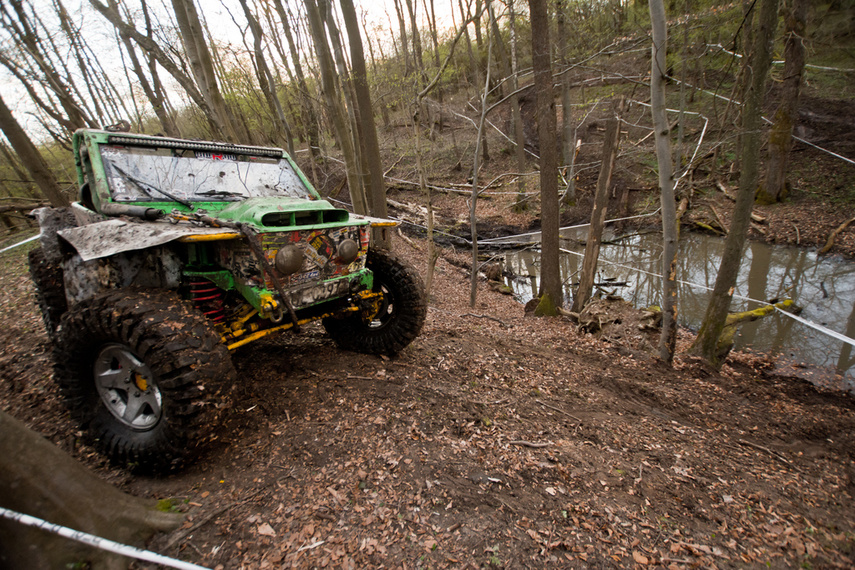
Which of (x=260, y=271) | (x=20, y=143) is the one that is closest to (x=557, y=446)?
(x=260, y=271)

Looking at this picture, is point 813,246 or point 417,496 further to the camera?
point 813,246

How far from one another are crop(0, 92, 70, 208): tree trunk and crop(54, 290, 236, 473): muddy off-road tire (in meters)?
7.20

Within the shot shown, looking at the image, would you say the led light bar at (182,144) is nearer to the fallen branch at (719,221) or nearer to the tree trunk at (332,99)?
the tree trunk at (332,99)

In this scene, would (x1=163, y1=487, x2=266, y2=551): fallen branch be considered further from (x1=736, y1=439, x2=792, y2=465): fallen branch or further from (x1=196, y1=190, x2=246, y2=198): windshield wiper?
(x1=736, y1=439, x2=792, y2=465): fallen branch

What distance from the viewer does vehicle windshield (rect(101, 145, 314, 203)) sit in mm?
3434

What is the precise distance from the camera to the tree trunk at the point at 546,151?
7.18 meters

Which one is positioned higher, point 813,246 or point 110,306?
point 110,306

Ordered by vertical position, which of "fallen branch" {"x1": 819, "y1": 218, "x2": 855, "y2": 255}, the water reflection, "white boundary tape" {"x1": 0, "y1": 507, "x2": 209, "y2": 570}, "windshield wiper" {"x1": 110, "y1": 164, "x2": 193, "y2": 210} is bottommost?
the water reflection

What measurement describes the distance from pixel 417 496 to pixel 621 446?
1.90 metres

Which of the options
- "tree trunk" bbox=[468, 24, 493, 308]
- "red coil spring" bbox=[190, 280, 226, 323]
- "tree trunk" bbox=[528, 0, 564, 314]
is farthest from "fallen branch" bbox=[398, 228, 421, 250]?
"red coil spring" bbox=[190, 280, 226, 323]

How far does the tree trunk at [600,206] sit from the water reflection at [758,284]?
2.43 metres

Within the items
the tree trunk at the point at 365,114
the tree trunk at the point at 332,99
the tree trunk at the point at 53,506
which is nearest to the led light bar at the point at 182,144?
the tree trunk at the point at 53,506

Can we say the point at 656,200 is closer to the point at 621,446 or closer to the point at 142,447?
the point at 621,446

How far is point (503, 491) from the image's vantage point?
2.56 metres
